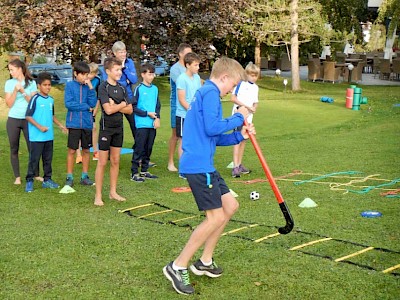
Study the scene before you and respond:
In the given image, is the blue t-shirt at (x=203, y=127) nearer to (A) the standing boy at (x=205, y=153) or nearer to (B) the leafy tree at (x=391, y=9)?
(A) the standing boy at (x=205, y=153)

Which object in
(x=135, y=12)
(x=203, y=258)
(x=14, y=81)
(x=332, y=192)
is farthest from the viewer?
(x=135, y=12)

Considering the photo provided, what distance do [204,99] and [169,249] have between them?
1.68 metres

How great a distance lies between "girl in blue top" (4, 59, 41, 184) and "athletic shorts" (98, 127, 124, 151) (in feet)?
5.51

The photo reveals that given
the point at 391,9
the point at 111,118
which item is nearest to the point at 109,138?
the point at 111,118

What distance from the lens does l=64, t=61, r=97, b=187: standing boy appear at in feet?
28.3

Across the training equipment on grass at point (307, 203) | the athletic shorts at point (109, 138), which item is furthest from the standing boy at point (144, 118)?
the training equipment on grass at point (307, 203)

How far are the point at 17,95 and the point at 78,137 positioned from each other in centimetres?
103

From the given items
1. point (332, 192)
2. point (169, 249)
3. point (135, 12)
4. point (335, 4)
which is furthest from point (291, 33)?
point (169, 249)

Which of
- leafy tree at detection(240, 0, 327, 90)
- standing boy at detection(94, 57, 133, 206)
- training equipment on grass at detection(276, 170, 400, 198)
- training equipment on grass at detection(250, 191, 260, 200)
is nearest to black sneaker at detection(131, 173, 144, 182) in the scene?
standing boy at detection(94, 57, 133, 206)

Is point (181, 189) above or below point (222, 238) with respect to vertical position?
below

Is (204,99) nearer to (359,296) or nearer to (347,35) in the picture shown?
(359,296)

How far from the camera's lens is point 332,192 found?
8.19 m

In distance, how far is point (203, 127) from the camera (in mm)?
4918

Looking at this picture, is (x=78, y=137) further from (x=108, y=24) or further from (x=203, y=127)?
(x=108, y=24)
